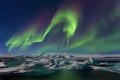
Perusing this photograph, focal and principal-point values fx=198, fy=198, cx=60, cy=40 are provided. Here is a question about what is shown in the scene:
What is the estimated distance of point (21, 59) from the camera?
78.2 feet

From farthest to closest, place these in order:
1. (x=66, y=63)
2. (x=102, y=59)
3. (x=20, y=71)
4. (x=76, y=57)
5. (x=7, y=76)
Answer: (x=102, y=59) → (x=76, y=57) → (x=66, y=63) → (x=20, y=71) → (x=7, y=76)

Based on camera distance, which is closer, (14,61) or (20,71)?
(20,71)

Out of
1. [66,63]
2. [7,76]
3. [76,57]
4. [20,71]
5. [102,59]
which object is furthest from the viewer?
[102,59]

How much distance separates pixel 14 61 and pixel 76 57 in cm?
820

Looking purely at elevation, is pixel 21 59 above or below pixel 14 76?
above

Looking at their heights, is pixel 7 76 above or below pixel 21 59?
below

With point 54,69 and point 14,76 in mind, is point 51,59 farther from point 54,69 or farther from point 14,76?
point 14,76

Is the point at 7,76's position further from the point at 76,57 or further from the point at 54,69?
the point at 76,57

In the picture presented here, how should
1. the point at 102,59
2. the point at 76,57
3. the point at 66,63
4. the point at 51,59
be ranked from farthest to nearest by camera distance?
the point at 102,59
the point at 76,57
the point at 51,59
the point at 66,63

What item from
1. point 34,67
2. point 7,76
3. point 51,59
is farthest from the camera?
point 51,59

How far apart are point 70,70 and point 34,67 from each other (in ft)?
12.0

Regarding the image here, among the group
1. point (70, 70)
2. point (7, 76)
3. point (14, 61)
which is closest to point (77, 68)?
point (70, 70)

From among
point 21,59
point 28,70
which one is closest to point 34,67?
point 28,70

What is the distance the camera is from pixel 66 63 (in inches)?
883
